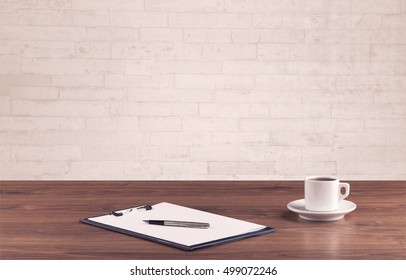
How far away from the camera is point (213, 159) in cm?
376

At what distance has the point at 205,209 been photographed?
1.53 meters

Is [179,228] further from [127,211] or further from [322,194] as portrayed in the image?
[322,194]

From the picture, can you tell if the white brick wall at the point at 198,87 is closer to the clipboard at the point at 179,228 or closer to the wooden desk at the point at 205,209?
the wooden desk at the point at 205,209

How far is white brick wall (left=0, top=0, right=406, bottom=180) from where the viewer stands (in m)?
3.68

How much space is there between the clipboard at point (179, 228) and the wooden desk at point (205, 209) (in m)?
0.02

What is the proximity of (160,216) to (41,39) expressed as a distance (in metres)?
2.50

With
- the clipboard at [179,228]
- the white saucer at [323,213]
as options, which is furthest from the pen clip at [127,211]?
the white saucer at [323,213]

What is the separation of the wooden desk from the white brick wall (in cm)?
184

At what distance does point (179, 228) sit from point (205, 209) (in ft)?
0.69
